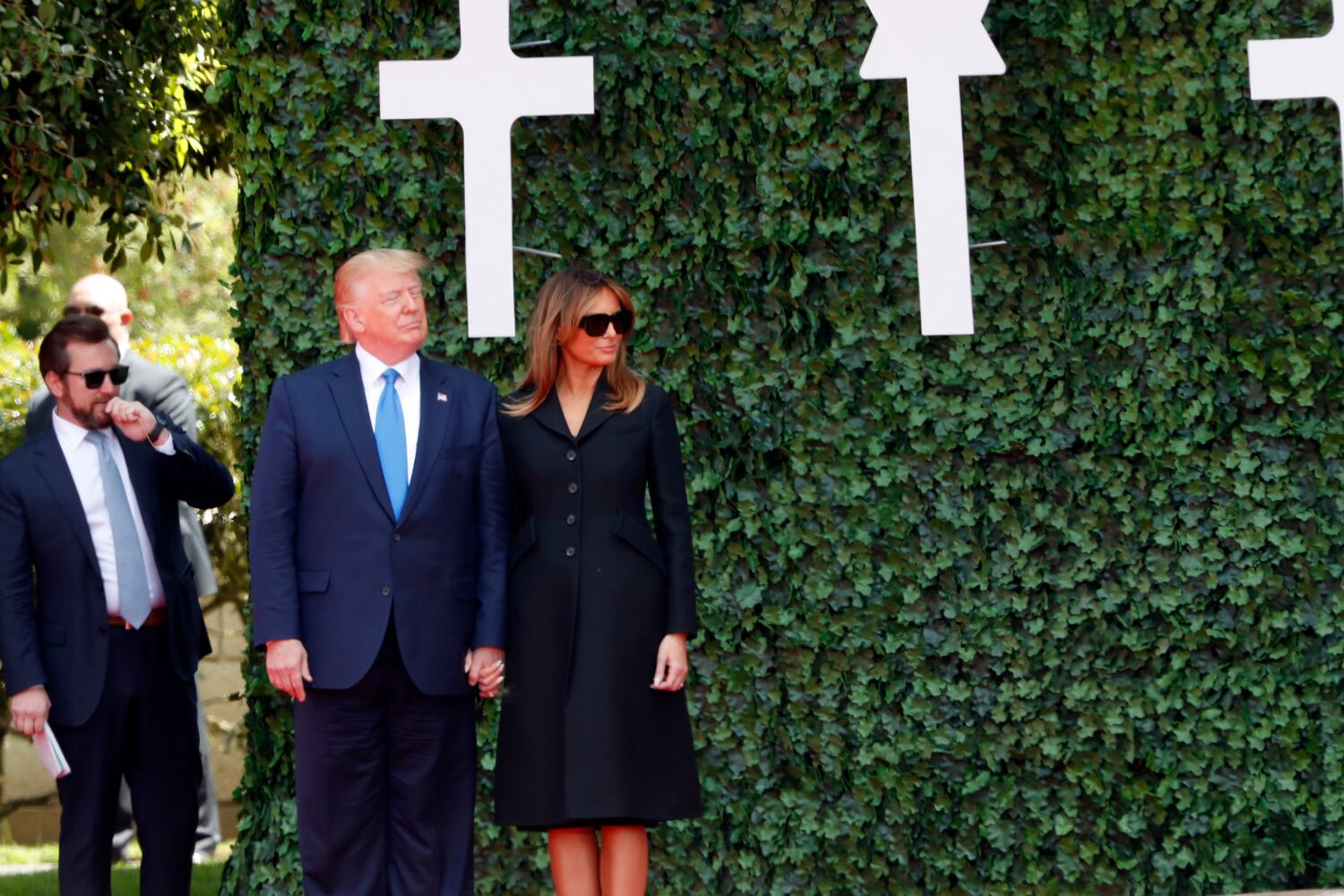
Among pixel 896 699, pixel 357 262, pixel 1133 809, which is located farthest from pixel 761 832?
pixel 357 262

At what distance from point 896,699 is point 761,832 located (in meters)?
0.63

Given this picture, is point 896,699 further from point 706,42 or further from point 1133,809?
point 706,42

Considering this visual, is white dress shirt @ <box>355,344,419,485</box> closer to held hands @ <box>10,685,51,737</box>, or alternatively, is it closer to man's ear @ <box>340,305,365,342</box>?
man's ear @ <box>340,305,365,342</box>

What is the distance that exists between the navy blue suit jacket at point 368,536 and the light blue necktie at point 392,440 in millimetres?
45

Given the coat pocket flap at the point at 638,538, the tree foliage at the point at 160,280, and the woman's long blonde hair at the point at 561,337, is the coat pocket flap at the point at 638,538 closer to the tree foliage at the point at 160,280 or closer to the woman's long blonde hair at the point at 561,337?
the woman's long blonde hair at the point at 561,337

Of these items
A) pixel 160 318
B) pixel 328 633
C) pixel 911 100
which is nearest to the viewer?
pixel 328 633

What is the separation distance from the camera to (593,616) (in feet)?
14.6

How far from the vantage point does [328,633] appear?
435 centimetres

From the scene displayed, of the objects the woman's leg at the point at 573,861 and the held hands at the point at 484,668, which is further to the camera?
the woman's leg at the point at 573,861

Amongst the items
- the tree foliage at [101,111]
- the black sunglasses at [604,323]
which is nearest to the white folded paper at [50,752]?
the black sunglasses at [604,323]

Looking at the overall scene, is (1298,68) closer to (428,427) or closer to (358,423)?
(428,427)

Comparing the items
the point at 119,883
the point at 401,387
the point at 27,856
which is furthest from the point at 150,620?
the point at 27,856

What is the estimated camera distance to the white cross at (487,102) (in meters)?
5.61

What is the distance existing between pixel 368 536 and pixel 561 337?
0.74 metres
